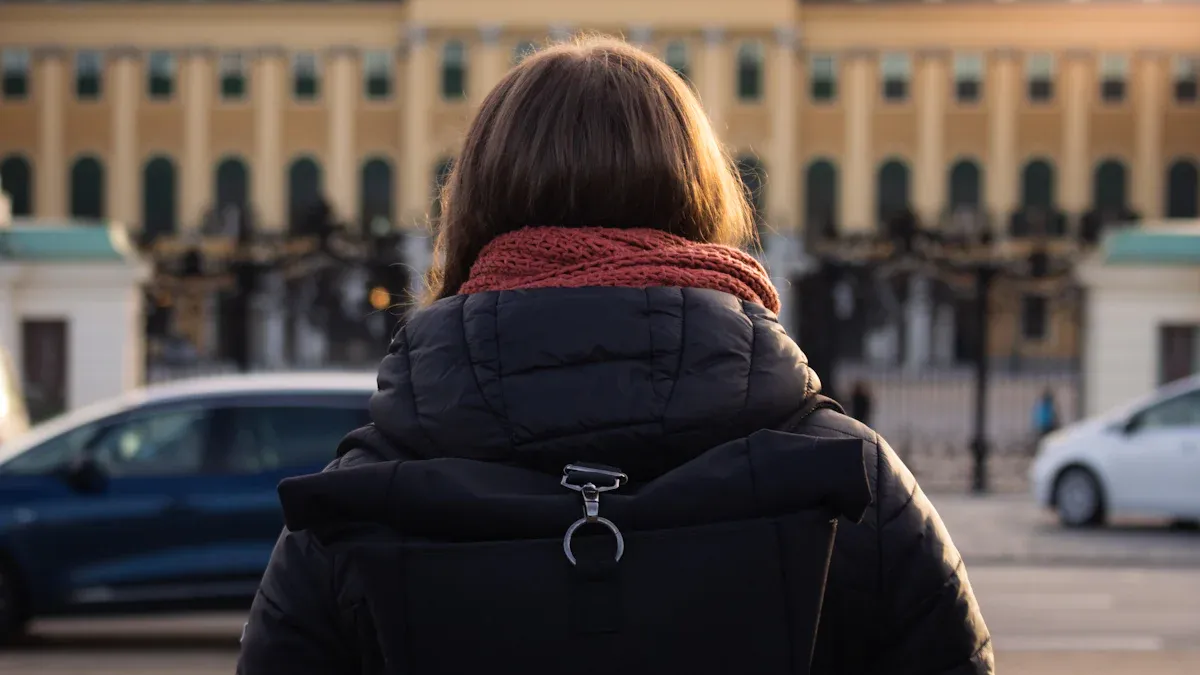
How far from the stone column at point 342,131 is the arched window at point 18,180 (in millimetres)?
9235

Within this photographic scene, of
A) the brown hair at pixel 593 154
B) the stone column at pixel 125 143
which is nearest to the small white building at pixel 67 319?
the brown hair at pixel 593 154

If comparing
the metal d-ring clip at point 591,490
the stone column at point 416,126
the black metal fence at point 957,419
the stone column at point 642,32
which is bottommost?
the black metal fence at point 957,419

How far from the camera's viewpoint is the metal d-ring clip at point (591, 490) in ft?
5.38

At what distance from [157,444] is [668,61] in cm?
5047

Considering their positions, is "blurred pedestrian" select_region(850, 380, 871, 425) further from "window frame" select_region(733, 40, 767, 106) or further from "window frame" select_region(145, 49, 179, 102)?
"window frame" select_region(145, 49, 179, 102)

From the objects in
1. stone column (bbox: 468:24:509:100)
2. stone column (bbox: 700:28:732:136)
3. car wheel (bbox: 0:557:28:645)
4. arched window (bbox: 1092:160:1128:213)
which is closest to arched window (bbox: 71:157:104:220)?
stone column (bbox: 468:24:509:100)

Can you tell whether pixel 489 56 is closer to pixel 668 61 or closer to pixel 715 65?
pixel 668 61

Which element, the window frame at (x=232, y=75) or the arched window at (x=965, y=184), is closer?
the window frame at (x=232, y=75)

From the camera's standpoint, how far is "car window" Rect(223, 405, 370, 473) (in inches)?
373

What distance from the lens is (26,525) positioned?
31.2ft

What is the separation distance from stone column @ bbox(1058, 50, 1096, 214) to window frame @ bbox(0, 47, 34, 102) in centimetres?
3187

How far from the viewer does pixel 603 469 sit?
1.69 meters

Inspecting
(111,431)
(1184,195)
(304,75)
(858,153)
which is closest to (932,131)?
(858,153)

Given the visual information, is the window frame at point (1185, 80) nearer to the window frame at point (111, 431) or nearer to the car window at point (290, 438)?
the car window at point (290, 438)
